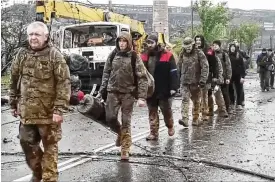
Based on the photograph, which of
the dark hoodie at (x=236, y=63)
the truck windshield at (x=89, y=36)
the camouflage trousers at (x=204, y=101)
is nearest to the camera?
the camouflage trousers at (x=204, y=101)

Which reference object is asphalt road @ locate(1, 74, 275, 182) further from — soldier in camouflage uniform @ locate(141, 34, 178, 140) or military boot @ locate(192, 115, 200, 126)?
soldier in camouflage uniform @ locate(141, 34, 178, 140)

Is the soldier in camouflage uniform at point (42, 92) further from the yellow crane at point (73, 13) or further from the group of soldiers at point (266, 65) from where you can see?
the group of soldiers at point (266, 65)

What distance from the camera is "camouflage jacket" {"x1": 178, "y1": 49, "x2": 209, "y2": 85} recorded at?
36.7 feet

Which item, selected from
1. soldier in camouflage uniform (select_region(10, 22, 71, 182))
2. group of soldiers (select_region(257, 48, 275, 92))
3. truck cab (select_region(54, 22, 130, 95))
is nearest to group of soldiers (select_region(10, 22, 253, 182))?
soldier in camouflage uniform (select_region(10, 22, 71, 182))

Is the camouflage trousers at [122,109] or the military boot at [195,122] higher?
the camouflage trousers at [122,109]

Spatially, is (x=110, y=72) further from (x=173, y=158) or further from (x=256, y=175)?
(x=256, y=175)

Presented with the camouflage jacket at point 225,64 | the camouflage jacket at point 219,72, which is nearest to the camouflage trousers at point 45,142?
the camouflage jacket at point 219,72

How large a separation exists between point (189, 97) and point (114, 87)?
3641 mm

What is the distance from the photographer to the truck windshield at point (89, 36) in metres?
19.2

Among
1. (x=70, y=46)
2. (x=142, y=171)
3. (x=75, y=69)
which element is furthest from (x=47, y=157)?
(x=70, y=46)

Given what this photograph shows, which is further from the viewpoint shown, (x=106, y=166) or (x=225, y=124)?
(x=225, y=124)

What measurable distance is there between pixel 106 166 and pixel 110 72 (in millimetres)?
1456

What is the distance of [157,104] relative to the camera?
980 cm

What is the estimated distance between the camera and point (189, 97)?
11344 mm
